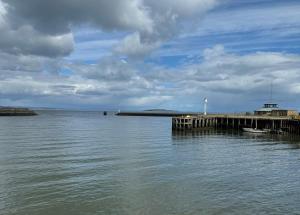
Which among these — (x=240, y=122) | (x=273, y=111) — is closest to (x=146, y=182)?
(x=240, y=122)

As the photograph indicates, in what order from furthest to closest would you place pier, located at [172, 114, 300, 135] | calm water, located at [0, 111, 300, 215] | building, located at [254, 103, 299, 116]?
building, located at [254, 103, 299, 116]
pier, located at [172, 114, 300, 135]
calm water, located at [0, 111, 300, 215]

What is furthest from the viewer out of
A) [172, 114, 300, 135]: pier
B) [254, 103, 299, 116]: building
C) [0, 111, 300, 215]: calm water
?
[254, 103, 299, 116]: building

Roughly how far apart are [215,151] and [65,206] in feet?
87.7

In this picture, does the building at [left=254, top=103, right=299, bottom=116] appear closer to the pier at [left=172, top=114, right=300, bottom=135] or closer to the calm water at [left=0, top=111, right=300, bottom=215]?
the pier at [left=172, top=114, right=300, bottom=135]

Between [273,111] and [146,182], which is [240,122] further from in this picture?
[146,182]

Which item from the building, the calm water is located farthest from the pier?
the calm water

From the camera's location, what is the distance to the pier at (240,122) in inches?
2827

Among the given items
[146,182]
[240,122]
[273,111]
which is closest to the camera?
[146,182]

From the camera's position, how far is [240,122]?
83.1 metres

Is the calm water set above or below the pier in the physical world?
below

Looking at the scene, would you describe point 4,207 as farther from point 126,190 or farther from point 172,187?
point 172,187

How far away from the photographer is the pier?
236ft

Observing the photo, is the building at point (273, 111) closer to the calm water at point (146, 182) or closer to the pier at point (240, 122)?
the pier at point (240, 122)

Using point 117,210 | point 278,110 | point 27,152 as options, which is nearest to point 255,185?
point 117,210
